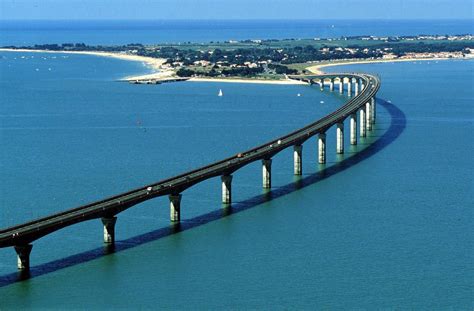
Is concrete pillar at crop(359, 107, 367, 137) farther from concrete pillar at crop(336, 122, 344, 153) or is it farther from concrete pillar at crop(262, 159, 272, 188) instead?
concrete pillar at crop(262, 159, 272, 188)

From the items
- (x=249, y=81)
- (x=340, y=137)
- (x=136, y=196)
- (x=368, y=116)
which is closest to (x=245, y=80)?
(x=249, y=81)

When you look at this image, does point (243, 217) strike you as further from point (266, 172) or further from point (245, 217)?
point (266, 172)

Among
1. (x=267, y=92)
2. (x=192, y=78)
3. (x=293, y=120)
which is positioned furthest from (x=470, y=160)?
(x=192, y=78)

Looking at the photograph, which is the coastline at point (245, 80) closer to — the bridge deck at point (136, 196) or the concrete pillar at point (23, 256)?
the bridge deck at point (136, 196)

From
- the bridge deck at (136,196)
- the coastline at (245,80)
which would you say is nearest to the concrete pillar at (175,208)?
the bridge deck at (136,196)

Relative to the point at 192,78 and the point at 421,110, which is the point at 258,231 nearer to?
the point at 421,110

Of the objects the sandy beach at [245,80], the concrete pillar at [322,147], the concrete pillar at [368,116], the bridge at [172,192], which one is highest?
the bridge at [172,192]

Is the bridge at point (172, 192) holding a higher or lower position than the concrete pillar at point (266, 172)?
higher
